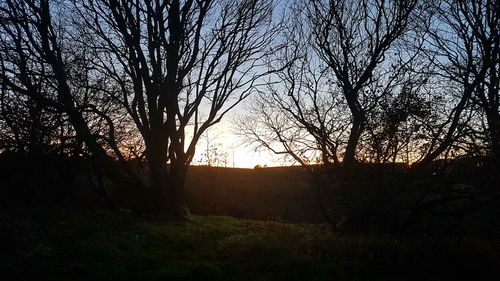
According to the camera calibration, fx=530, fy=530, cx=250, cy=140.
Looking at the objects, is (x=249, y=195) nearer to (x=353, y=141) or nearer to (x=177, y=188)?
(x=177, y=188)

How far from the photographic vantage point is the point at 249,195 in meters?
37.4

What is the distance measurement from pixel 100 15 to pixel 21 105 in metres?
4.49

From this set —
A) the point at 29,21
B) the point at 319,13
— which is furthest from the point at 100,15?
the point at 319,13

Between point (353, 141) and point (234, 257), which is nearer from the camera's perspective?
point (234, 257)

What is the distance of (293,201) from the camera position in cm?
3406

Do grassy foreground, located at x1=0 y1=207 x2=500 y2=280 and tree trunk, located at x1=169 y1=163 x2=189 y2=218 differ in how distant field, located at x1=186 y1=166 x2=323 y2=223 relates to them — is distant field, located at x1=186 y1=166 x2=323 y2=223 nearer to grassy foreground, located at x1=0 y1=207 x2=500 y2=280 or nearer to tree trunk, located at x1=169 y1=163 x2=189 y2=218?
tree trunk, located at x1=169 y1=163 x2=189 y2=218

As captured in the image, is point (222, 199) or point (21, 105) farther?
point (222, 199)

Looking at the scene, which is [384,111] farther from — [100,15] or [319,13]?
[100,15]

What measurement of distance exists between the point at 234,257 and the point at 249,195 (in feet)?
83.7

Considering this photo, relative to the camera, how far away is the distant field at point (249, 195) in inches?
1151

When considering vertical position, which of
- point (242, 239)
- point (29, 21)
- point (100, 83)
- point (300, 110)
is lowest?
point (242, 239)

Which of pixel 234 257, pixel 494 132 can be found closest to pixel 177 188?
pixel 234 257

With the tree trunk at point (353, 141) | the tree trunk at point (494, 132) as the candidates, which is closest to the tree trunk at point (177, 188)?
the tree trunk at point (353, 141)

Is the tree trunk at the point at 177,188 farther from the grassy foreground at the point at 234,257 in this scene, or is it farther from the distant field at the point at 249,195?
the grassy foreground at the point at 234,257
